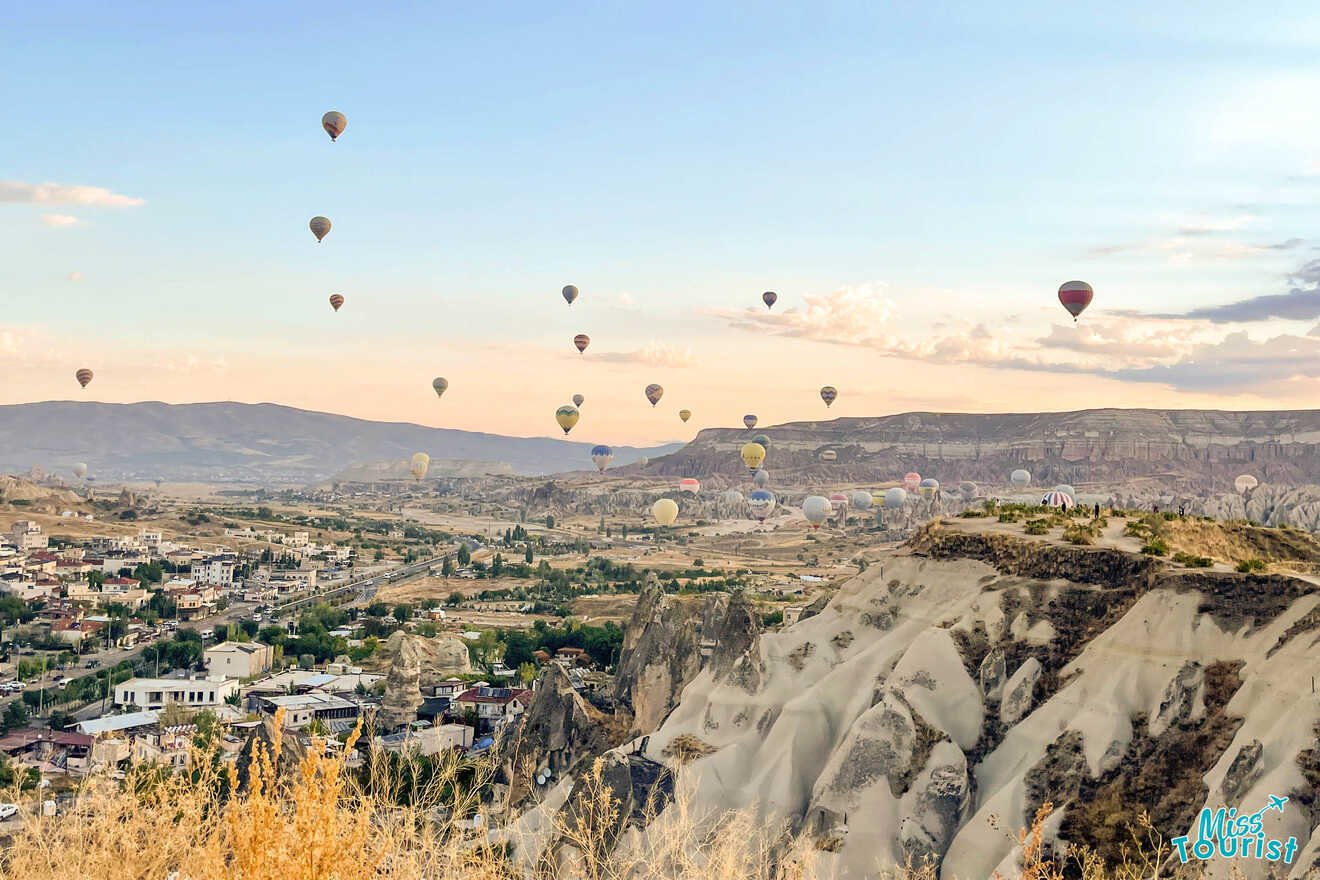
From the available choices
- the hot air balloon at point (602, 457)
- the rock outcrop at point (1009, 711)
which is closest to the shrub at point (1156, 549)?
the rock outcrop at point (1009, 711)

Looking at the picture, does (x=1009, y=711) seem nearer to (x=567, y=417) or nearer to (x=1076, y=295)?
(x=1076, y=295)

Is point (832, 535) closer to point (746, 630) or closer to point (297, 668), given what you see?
point (297, 668)

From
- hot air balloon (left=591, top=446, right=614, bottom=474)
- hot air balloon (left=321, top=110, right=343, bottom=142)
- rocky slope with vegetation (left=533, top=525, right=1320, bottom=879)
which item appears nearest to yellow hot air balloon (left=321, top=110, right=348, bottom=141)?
hot air balloon (left=321, top=110, right=343, bottom=142)

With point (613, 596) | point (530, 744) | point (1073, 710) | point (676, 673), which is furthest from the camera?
point (613, 596)

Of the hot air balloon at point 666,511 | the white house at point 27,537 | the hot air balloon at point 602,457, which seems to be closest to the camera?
the white house at point 27,537

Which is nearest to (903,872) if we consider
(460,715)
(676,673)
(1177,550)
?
(1177,550)

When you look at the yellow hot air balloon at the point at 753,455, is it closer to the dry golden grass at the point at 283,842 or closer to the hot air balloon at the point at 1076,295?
the hot air balloon at the point at 1076,295

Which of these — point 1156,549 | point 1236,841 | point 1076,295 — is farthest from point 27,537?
point 1236,841

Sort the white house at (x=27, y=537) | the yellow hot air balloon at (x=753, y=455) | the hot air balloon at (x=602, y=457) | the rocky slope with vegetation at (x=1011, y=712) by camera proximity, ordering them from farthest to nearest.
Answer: the hot air balloon at (x=602, y=457) → the yellow hot air balloon at (x=753, y=455) → the white house at (x=27, y=537) → the rocky slope with vegetation at (x=1011, y=712)
